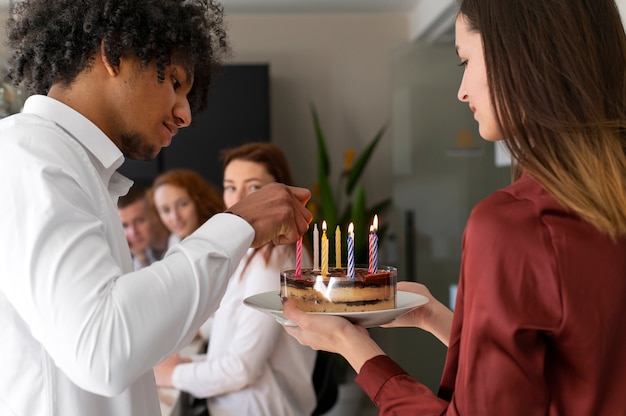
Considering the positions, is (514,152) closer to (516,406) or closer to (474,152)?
(516,406)

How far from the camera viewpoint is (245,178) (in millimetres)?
2641

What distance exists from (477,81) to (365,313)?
1.22 feet

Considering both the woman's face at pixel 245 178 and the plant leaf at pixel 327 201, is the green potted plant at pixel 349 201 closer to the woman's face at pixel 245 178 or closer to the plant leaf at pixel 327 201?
the plant leaf at pixel 327 201

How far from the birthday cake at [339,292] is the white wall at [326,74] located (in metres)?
4.25

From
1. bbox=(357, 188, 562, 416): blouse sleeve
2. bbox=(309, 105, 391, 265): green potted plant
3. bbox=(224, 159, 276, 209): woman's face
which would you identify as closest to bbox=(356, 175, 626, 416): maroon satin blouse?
bbox=(357, 188, 562, 416): blouse sleeve

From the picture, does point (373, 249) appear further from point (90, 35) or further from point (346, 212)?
point (346, 212)

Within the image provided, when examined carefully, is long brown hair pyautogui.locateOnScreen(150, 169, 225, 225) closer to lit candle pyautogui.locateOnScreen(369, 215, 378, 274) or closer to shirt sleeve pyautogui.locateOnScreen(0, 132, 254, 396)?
lit candle pyautogui.locateOnScreen(369, 215, 378, 274)

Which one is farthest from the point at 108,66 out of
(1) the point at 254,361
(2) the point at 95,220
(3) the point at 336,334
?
(1) the point at 254,361

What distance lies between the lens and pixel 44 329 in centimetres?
88

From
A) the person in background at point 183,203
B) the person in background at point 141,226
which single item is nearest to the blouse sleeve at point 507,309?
the person in background at point 183,203

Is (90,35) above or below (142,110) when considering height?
above

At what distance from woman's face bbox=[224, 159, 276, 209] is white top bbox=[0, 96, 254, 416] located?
5.14ft

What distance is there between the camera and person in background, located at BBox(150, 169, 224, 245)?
12.1ft

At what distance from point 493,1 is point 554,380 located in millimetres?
471
